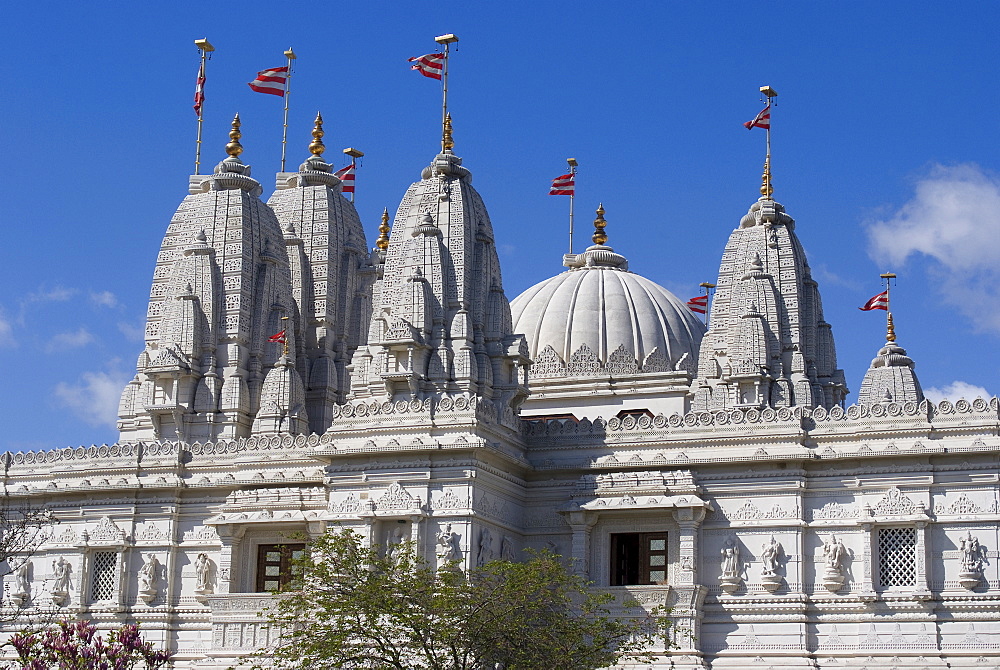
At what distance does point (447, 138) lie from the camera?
41.7m

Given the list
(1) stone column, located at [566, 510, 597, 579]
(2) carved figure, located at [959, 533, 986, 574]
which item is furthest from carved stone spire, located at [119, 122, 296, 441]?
(2) carved figure, located at [959, 533, 986, 574]

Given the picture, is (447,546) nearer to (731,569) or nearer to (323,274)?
(731,569)

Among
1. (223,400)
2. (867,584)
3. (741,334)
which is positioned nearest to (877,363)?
(741,334)

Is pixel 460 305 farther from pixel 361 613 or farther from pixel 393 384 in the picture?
pixel 361 613

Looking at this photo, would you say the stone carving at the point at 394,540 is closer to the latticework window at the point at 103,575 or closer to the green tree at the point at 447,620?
the green tree at the point at 447,620

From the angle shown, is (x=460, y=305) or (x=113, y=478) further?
(x=113, y=478)

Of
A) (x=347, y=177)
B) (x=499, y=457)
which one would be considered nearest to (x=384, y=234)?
(x=347, y=177)

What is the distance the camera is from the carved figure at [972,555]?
110 ft

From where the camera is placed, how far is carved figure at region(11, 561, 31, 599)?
1649 inches

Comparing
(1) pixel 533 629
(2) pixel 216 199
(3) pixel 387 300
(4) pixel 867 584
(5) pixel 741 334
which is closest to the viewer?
(1) pixel 533 629

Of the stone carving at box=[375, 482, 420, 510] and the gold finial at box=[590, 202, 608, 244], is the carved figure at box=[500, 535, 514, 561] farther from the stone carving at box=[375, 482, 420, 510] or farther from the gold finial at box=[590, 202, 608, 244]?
the gold finial at box=[590, 202, 608, 244]

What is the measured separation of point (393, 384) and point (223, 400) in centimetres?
784

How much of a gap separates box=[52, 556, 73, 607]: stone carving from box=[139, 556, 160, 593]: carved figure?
201cm

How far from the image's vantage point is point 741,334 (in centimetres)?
4322
